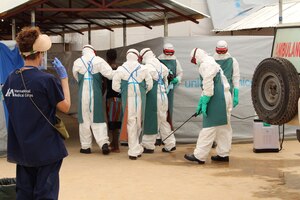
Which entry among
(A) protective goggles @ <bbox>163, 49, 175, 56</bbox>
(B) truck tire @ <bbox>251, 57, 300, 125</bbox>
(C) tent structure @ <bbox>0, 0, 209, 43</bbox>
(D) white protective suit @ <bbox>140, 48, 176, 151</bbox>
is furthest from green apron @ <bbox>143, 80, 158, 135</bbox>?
(B) truck tire @ <bbox>251, 57, 300, 125</bbox>

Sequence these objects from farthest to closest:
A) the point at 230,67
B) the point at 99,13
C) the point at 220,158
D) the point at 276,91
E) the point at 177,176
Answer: the point at 99,13, the point at 230,67, the point at 220,158, the point at 177,176, the point at 276,91

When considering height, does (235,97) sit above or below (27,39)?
below

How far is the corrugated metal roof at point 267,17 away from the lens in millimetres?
14761

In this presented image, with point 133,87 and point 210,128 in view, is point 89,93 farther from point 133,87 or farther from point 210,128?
point 210,128

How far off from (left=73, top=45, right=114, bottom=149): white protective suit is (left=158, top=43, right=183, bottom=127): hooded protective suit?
1.11 metres

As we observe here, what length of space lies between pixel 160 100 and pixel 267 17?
→ 6.90 metres

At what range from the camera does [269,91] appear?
6.68 m

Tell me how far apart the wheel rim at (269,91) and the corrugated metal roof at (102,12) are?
14.0 feet

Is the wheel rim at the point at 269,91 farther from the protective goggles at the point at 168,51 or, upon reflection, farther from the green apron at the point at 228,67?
the protective goggles at the point at 168,51

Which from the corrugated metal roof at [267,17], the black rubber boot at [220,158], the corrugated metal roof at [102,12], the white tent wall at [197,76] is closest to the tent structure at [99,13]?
the corrugated metal roof at [102,12]

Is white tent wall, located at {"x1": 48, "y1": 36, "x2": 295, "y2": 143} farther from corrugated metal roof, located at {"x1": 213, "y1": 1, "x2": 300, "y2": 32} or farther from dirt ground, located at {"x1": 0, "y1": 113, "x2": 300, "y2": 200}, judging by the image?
corrugated metal roof, located at {"x1": 213, "y1": 1, "x2": 300, "y2": 32}

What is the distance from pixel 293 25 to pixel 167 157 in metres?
3.71

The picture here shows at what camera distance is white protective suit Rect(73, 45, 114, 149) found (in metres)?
9.74

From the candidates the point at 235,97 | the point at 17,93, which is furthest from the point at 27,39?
the point at 235,97
